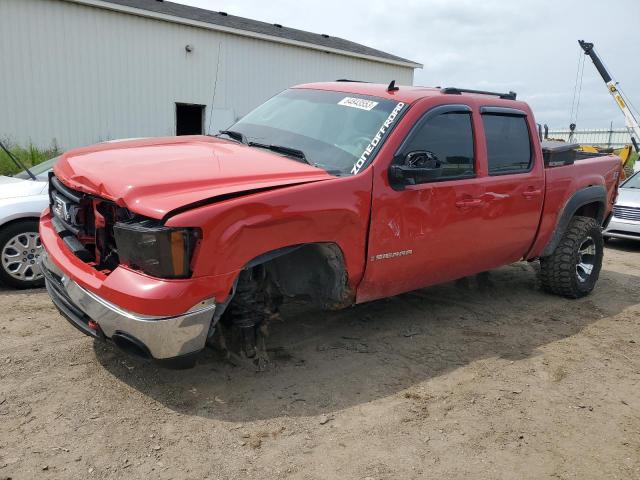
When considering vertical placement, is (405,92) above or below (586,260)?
above

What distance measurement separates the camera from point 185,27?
16.2 m

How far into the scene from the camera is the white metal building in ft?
45.0

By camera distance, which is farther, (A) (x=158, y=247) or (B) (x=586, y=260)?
(B) (x=586, y=260)

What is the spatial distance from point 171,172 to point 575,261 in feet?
14.0

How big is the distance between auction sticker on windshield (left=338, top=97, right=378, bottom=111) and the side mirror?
55 centimetres

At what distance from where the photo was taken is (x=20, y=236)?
→ 16.5 ft

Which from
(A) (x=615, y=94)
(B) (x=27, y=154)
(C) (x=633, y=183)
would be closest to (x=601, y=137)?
(A) (x=615, y=94)

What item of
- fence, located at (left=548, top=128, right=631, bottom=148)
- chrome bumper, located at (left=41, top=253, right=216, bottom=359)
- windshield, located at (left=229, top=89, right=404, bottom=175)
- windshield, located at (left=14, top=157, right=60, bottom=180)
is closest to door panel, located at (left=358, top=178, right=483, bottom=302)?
windshield, located at (left=229, top=89, right=404, bottom=175)

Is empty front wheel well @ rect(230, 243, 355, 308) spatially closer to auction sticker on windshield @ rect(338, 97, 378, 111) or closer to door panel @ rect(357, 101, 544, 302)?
door panel @ rect(357, 101, 544, 302)

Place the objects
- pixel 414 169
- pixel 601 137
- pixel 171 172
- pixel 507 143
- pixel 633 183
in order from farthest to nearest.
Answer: pixel 601 137, pixel 633 183, pixel 507 143, pixel 414 169, pixel 171 172

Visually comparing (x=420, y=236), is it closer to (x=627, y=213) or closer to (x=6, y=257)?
(x=6, y=257)

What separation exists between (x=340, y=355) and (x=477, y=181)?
173 centimetres

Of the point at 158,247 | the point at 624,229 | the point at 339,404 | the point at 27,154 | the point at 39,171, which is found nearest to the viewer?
the point at 158,247

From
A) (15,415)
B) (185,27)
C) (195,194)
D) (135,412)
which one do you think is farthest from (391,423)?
(185,27)
